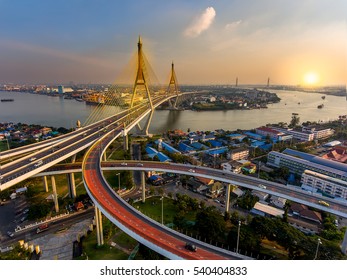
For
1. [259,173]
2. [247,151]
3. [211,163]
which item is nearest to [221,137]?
[247,151]

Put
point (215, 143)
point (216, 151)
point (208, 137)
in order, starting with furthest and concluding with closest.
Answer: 1. point (208, 137)
2. point (215, 143)
3. point (216, 151)

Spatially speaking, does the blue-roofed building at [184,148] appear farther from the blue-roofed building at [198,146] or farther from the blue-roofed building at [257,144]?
the blue-roofed building at [257,144]

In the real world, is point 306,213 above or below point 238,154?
below

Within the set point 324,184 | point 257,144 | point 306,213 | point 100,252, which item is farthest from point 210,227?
point 257,144

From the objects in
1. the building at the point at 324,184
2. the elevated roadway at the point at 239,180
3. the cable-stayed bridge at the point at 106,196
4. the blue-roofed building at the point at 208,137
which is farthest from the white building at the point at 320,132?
the cable-stayed bridge at the point at 106,196

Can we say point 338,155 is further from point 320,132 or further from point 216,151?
point 216,151

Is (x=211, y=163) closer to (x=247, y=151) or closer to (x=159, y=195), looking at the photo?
(x=247, y=151)
